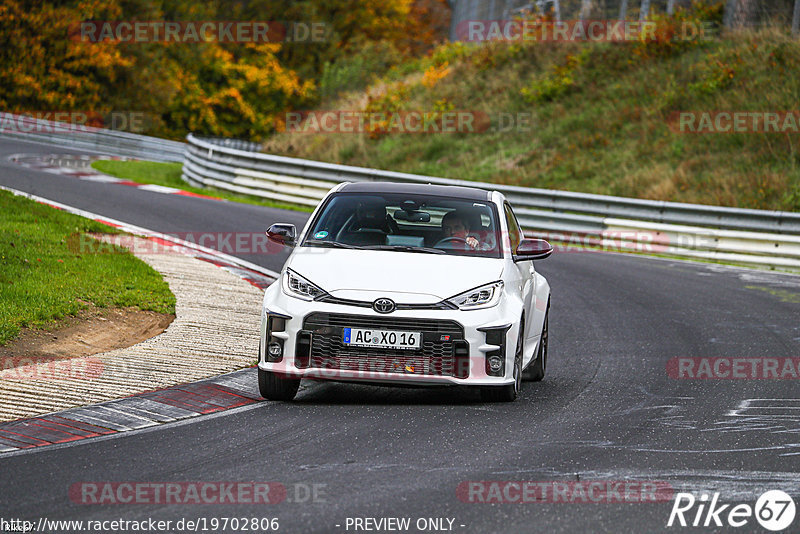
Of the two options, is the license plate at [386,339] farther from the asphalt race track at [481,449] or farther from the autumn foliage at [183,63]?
the autumn foliage at [183,63]

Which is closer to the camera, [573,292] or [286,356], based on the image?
[286,356]

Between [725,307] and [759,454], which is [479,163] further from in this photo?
[759,454]

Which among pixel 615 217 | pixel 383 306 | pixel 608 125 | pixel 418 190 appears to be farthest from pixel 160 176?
pixel 383 306

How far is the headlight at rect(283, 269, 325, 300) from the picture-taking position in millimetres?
8000

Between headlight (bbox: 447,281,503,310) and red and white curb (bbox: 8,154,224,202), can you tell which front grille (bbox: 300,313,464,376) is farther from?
red and white curb (bbox: 8,154,224,202)

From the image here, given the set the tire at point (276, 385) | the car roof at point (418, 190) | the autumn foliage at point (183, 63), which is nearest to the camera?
the tire at point (276, 385)

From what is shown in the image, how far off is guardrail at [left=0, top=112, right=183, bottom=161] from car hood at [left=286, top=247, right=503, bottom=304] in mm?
31277

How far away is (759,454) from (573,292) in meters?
8.22

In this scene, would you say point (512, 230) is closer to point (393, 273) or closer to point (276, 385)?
point (393, 273)

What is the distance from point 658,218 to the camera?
70.7 feet

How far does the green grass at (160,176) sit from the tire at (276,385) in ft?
53.9

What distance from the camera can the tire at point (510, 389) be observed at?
27.1 feet

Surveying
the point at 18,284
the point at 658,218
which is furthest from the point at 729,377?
the point at 658,218

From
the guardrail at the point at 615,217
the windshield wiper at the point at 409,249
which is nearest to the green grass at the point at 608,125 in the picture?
the guardrail at the point at 615,217
